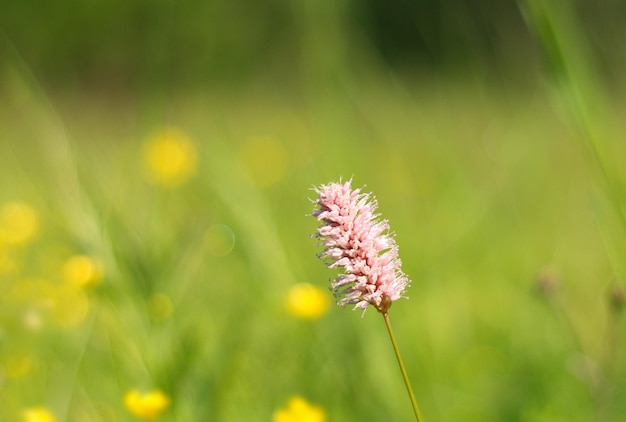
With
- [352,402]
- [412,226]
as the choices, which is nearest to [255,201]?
[352,402]

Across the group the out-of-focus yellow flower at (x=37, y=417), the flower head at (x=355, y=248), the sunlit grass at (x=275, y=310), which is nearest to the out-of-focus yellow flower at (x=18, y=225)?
the sunlit grass at (x=275, y=310)

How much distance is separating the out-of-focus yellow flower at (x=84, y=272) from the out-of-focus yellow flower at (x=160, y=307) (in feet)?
0.36

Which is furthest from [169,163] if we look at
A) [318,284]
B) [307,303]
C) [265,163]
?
[307,303]

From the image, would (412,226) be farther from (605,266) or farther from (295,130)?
(295,130)

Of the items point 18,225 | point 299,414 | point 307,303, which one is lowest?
point 299,414

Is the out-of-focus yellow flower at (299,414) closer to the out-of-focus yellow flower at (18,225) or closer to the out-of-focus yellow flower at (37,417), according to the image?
the out-of-focus yellow flower at (37,417)

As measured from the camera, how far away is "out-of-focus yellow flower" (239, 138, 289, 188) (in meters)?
2.89

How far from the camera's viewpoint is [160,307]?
111 cm

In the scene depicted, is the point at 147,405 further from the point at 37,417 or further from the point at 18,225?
the point at 18,225

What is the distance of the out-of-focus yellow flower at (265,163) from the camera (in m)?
2.89

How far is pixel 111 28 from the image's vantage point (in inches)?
253

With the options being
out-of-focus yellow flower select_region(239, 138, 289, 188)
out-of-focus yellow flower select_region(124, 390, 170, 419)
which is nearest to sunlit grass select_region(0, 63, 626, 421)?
out-of-focus yellow flower select_region(124, 390, 170, 419)

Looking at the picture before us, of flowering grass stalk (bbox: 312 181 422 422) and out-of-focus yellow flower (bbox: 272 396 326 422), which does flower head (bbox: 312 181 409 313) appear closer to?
flowering grass stalk (bbox: 312 181 422 422)

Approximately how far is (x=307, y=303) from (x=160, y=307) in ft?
0.69
